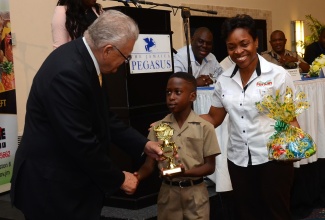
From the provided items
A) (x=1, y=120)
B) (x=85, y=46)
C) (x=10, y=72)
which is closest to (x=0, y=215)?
(x=1, y=120)

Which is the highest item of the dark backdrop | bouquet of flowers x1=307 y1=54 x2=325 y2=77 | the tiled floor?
the dark backdrop

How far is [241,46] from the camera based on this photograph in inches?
117

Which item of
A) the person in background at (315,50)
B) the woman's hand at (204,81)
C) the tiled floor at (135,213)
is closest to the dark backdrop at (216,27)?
the person in background at (315,50)

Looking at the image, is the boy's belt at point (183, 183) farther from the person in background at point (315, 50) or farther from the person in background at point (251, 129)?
the person in background at point (315, 50)

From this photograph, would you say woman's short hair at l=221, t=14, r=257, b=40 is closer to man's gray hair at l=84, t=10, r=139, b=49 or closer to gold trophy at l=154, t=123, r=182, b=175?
gold trophy at l=154, t=123, r=182, b=175

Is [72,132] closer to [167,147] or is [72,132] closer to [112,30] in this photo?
[112,30]

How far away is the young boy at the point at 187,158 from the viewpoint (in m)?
3.15

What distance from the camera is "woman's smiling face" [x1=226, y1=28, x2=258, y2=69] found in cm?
296

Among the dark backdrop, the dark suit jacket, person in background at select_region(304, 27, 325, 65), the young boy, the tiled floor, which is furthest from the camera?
the dark backdrop

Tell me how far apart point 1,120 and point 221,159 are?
2.36 metres

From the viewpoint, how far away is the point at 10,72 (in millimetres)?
5328

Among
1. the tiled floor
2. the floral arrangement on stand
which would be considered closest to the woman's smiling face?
the tiled floor

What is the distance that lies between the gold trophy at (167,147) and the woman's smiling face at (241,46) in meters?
0.61

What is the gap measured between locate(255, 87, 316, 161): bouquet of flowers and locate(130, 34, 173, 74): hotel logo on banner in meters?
1.73
